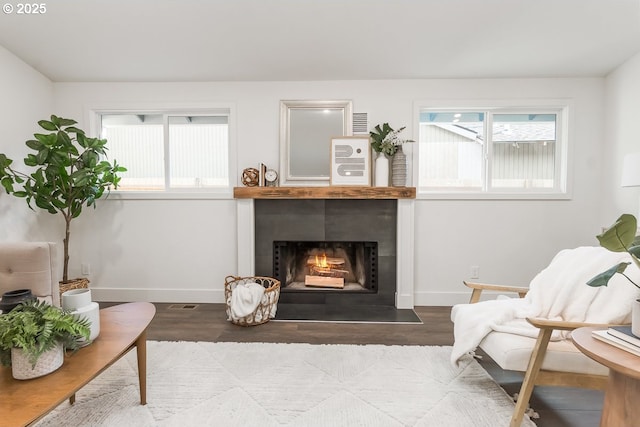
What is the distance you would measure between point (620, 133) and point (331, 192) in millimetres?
2776

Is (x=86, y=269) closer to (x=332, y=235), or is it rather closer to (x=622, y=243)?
(x=332, y=235)

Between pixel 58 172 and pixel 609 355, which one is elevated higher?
pixel 58 172

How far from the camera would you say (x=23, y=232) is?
Result: 119 inches

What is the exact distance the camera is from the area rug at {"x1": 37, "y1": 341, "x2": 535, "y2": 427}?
1.52 meters

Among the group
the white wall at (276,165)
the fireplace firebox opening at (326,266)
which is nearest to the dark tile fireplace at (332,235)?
the fireplace firebox opening at (326,266)

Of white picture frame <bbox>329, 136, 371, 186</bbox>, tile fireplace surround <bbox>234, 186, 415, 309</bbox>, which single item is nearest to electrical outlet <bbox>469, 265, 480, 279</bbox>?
tile fireplace surround <bbox>234, 186, 415, 309</bbox>

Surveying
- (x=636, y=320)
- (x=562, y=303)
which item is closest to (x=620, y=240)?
(x=636, y=320)

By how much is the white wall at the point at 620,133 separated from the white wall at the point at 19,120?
18.4 ft

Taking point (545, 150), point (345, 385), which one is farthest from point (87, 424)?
point (545, 150)

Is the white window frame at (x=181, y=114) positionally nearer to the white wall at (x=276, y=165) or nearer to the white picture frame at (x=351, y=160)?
the white wall at (x=276, y=165)

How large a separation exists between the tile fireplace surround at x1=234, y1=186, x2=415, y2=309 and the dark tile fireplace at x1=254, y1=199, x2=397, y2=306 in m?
0.03

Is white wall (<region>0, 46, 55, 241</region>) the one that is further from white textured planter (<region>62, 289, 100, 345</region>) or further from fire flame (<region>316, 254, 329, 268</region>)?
fire flame (<region>316, 254, 329, 268</region>)

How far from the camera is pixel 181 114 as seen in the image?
3393 mm

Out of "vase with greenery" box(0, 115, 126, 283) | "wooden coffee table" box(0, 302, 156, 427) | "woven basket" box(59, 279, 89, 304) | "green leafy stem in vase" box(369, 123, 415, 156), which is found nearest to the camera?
"wooden coffee table" box(0, 302, 156, 427)
